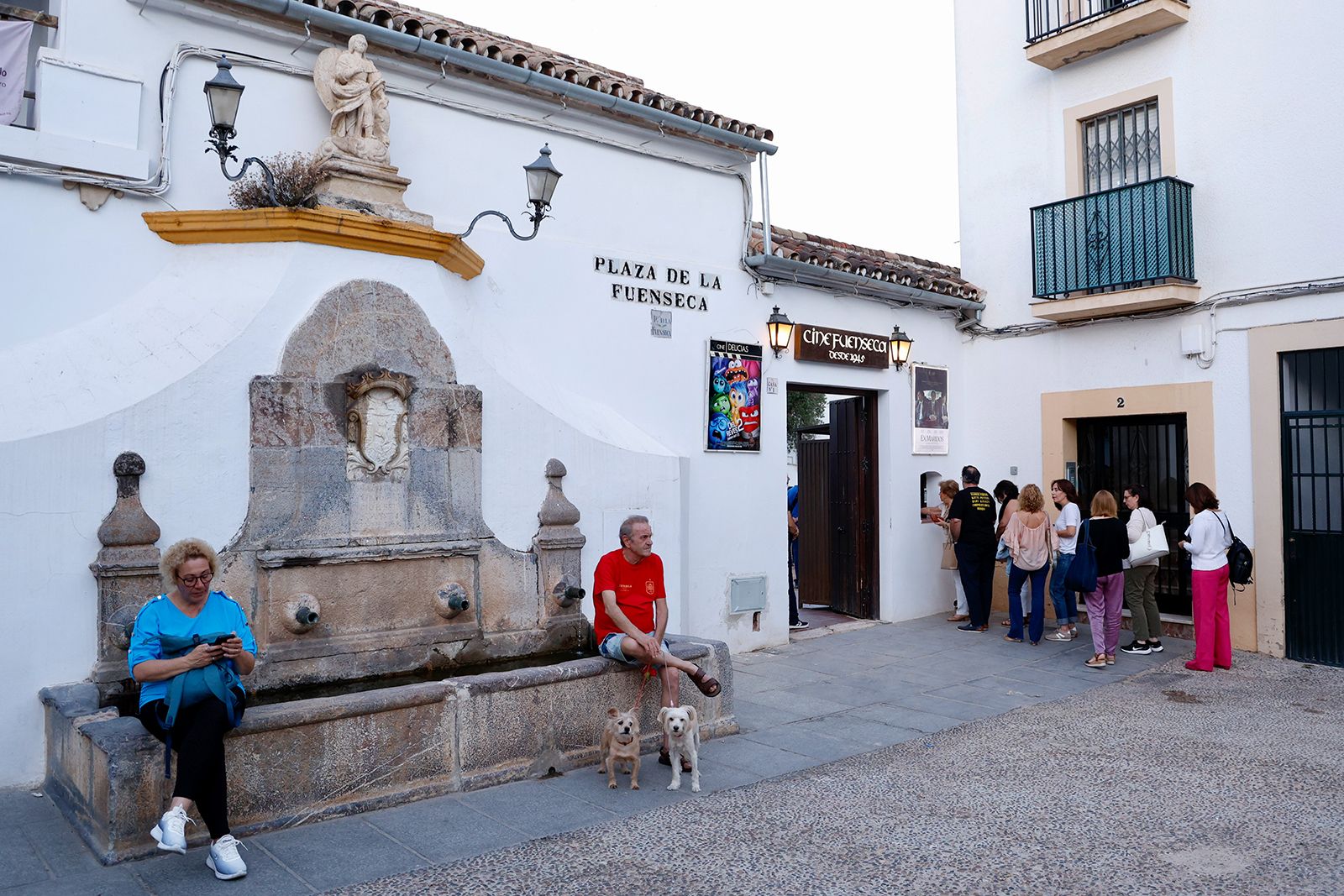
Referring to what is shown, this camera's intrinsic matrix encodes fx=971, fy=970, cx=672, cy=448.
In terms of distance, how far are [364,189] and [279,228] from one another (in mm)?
810

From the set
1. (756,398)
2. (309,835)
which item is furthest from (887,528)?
(309,835)

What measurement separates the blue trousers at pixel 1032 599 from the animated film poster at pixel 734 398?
293 cm

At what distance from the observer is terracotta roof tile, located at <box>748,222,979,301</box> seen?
369 inches

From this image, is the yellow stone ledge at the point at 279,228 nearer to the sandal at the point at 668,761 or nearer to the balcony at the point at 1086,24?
the sandal at the point at 668,761

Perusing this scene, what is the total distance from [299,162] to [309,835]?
4138mm

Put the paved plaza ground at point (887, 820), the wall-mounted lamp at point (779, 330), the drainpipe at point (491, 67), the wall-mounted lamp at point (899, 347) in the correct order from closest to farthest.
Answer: the paved plaza ground at point (887, 820) → the drainpipe at point (491, 67) → the wall-mounted lamp at point (779, 330) → the wall-mounted lamp at point (899, 347)

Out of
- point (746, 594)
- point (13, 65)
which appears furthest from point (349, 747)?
point (746, 594)

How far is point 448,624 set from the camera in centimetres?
611

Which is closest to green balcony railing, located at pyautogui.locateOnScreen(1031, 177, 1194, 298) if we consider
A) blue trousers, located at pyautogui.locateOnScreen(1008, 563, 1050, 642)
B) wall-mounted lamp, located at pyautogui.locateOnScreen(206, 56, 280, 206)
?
blue trousers, located at pyautogui.locateOnScreen(1008, 563, 1050, 642)

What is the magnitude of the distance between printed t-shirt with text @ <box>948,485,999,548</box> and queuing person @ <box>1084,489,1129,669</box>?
1.53 m

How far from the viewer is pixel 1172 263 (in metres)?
9.20

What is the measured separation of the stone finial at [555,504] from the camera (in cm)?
675

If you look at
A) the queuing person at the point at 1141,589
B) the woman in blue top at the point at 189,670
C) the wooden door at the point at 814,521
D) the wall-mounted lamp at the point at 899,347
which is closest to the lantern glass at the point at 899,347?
the wall-mounted lamp at the point at 899,347

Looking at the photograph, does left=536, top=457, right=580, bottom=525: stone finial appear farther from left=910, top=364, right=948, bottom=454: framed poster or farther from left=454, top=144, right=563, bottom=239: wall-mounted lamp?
left=910, top=364, right=948, bottom=454: framed poster
